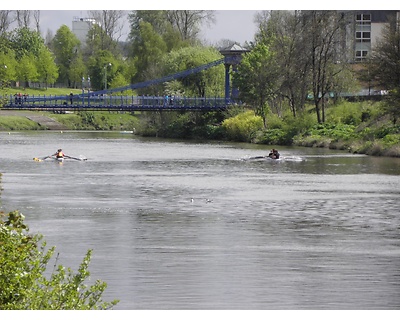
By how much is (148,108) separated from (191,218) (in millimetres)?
54335

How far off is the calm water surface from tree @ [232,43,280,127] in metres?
Answer: 25.8

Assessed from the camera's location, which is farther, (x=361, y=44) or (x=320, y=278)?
(x=361, y=44)

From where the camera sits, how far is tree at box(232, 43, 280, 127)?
74.9 metres

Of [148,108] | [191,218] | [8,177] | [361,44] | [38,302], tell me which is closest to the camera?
[38,302]

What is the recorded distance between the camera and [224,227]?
85.9 ft

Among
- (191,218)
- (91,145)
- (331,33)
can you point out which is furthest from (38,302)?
(331,33)

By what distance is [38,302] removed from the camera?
12.5 meters

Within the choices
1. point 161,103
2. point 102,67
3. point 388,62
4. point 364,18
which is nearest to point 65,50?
point 102,67

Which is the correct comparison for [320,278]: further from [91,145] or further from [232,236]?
[91,145]

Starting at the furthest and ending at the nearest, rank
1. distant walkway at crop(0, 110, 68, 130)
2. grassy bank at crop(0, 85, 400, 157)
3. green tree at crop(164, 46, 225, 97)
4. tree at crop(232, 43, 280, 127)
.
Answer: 1. distant walkway at crop(0, 110, 68, 130)
2. green tree at crop(164, 46, 225, 97)
3. tree at crop(232, 43, 280, 127)
4. grassy bank at crop(0, 85, 400, 157)

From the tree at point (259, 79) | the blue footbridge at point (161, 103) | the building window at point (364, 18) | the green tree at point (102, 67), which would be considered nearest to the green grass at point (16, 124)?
the blue footbridge at point (161, 103)

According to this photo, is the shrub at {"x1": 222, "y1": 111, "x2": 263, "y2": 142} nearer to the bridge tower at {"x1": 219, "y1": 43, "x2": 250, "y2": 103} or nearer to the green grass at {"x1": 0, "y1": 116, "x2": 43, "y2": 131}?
the bridge tower at {"x1": 219, "y1": 43, "x2": 250, "y2": 103}

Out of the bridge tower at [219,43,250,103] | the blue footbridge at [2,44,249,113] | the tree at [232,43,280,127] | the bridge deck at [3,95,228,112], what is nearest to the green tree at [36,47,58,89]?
the blue footbridge at [2,44,249,113]

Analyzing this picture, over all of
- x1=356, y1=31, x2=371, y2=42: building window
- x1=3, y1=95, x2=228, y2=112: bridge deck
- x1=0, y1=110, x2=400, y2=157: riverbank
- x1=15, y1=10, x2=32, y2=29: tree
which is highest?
x1=15, y1=10, x2=32, y2=29: tree
